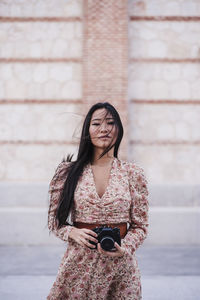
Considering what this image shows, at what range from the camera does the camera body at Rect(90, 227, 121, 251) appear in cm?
183

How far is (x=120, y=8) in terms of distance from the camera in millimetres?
7238

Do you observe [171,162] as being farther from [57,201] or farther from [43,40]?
[57,201]

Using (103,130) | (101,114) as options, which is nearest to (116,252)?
(103,130)

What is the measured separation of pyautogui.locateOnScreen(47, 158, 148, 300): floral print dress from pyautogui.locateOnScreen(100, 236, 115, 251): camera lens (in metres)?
0.20

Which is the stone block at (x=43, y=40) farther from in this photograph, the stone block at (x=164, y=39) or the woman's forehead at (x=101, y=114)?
the woman's forehead at (x=101, y=114)

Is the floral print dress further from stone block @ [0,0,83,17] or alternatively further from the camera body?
stone block @ [0,0,83,17]

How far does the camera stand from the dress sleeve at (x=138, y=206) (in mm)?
2145

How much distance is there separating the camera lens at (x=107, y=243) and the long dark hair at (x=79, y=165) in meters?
0.37

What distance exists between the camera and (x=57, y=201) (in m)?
2.17

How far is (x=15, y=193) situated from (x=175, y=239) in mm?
3540

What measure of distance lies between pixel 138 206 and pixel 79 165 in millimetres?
469

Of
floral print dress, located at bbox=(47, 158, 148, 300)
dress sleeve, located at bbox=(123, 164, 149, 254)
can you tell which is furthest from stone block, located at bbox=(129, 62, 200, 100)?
floral print dress, located at bbox=(47, 158, 148, 300)

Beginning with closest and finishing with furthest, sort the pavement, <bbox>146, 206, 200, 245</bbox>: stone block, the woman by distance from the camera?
the woman, the pavement, <bbox>146, 206, 200, 245</bbox>: stone block

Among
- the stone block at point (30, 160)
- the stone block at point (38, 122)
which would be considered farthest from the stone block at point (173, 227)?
the stone block at point (38, 122)
